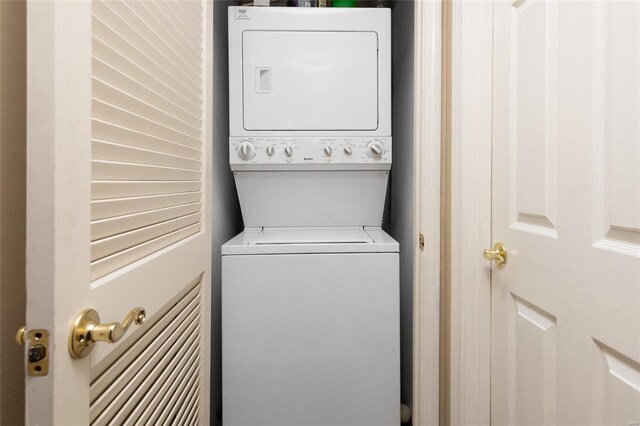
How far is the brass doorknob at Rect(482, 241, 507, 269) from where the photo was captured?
0.99 metres

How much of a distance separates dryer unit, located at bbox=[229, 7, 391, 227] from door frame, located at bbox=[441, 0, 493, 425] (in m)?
0.48

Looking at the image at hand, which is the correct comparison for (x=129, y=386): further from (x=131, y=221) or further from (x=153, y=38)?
(x=153, y=38)

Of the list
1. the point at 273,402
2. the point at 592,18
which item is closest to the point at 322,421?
the point at 273,402

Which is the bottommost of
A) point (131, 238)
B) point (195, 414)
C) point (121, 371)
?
point (195, 414)

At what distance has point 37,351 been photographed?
16.4 inches

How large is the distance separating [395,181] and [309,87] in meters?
0.71

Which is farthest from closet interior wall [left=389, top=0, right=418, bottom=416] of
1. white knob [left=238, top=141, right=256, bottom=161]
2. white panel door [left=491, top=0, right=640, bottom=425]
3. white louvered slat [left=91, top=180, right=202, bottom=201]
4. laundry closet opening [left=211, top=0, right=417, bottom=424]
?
white louvered slat [left=91, top=180, right=202, bottom=201]

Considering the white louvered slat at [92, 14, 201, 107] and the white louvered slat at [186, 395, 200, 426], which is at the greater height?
the white louvered slat at [92, 14, 201, 107]

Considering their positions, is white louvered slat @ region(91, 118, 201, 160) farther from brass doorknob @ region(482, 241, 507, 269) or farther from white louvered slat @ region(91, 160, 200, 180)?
brass doorknob @ region(482, 241, 507, 269)

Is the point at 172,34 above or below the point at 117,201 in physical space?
above

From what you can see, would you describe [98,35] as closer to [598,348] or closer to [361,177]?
[598,348]

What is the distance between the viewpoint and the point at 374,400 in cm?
130

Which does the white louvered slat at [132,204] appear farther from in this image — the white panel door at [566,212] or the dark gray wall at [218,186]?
the white panel door at [566,212]

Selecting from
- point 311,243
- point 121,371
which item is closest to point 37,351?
point 121,371
